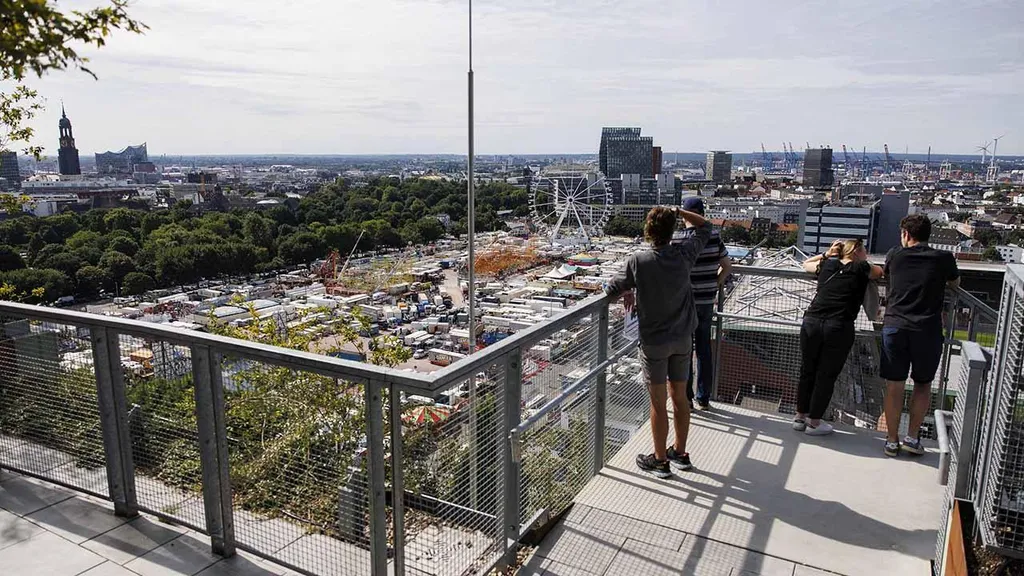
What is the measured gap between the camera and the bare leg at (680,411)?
3.45 meters

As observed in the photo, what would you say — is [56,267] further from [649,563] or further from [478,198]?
[478,198]

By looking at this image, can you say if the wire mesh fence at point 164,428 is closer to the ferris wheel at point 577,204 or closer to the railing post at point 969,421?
the railing post at point 969,421

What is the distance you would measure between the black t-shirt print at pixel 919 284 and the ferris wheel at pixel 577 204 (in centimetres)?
6298

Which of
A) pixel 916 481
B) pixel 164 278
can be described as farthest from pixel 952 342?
pixel 164 278

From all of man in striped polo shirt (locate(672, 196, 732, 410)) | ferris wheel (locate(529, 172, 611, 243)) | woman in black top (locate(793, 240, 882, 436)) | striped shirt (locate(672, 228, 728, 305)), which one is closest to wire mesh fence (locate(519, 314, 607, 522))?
man in striped polo shirt (locate(672, 196, 732, 410))

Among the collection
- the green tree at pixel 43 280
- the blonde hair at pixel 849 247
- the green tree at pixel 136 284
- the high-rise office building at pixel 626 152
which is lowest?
the green tree at pixel 136 284

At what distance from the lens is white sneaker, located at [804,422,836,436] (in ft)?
13.6

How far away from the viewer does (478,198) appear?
11094cm

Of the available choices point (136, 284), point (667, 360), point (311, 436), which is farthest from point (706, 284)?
point (136, 284)

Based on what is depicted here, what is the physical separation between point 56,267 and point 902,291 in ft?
195

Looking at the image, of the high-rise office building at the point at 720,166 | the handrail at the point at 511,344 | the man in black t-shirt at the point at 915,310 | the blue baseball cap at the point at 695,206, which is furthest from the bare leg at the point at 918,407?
the high-rise office building at the point at 720,166

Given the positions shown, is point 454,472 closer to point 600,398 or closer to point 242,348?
point 242,348

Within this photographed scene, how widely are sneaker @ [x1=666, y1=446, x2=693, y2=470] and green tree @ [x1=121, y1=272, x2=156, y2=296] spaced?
5593 cm

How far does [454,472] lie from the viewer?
8.02 feet
